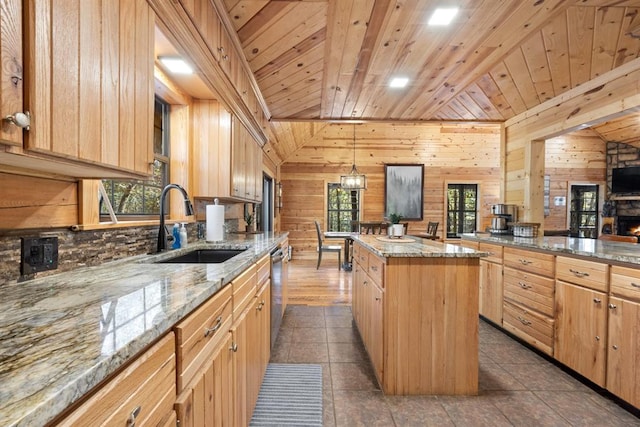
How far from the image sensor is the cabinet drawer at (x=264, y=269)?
1919mm

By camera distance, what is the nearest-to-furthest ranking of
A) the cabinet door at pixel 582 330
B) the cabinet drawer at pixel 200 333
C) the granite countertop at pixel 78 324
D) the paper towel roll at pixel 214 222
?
the granite countertop at pixel 78 324
the cabinet drawer at pixel 200 333
the cabinet door at pixel 582 330
the paper towel roll at pixel 214 222

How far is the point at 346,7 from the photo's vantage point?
2076 mm

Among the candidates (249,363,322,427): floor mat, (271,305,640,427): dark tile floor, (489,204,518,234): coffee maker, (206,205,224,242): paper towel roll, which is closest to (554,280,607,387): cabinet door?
(271,305,640,427): dark tile floor

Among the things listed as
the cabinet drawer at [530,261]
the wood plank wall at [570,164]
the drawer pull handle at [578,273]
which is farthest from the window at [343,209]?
the drawer pull handle at [578,273]

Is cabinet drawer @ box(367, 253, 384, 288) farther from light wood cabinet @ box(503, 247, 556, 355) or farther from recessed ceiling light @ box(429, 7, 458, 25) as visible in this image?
recessed ceiling light @ box(429, 7, 458, 25)

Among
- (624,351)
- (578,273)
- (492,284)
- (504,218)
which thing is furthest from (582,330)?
(504,218)

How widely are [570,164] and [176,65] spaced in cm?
906

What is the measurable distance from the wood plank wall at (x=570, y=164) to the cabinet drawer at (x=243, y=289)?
8.21 metres

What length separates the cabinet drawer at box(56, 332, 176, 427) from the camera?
19.5 inches

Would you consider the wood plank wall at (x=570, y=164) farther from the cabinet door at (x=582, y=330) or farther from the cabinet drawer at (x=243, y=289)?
the cabinet drawer at (x=243, y=289)

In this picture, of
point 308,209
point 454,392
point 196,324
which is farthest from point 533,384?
point 308,209

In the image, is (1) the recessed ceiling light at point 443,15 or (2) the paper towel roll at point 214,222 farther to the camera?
(2) the paper towel roll at point 214,222

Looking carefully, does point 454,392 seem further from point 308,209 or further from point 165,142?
point 308,209

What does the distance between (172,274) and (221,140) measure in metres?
1.56
